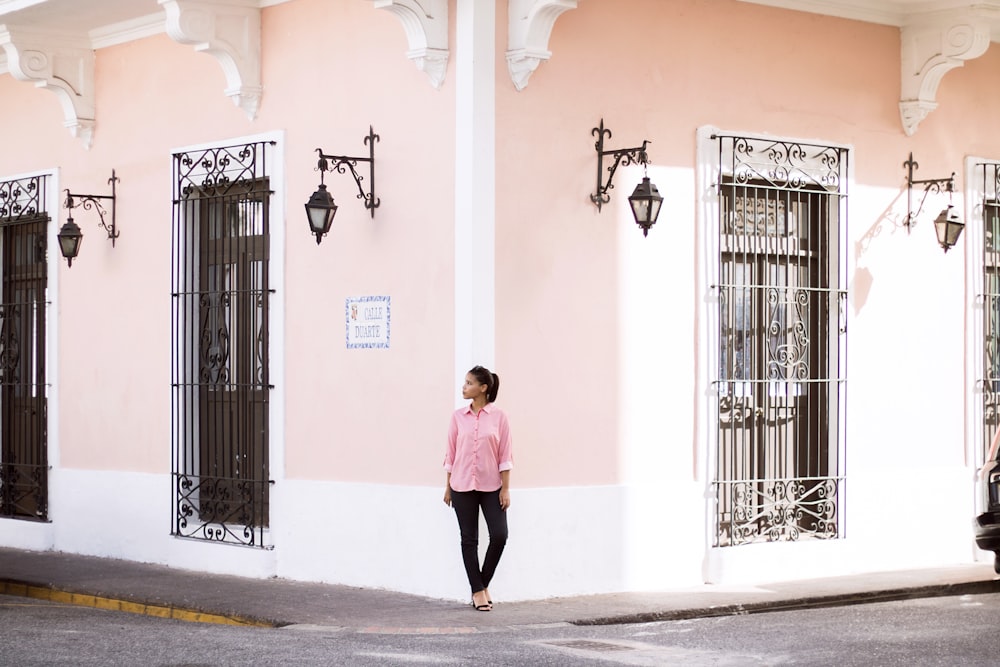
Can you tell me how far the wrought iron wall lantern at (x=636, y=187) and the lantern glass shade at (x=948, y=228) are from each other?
110 inches

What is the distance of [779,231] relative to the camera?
1211 cm

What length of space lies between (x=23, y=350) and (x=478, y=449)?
6073mm

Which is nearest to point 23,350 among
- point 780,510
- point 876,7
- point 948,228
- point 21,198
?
point 21,198

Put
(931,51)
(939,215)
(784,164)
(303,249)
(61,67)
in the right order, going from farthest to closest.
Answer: (61,67)
(939,215)
(931,51)
(784,164)
(303,249)

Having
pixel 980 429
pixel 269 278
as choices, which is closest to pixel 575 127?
pixel 269 278

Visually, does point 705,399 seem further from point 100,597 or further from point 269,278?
point 100,597

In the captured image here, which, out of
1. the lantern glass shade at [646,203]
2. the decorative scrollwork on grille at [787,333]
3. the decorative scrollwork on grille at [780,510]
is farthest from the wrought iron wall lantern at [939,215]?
the lantern glass shade at [646,203]

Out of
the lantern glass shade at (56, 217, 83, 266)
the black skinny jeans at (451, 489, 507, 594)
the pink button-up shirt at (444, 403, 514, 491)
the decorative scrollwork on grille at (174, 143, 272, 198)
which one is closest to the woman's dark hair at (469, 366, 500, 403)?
the pink button-up shirt at (444, 403, 514, 491)

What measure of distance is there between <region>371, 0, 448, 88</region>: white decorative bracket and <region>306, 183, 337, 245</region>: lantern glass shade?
1.11 meters

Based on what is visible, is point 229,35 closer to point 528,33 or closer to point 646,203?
point 528,33

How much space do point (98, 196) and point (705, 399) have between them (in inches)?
214

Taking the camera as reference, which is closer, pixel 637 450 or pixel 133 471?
pixel 637 450

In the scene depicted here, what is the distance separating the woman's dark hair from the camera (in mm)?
10203

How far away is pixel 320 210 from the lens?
11062 millimetres
